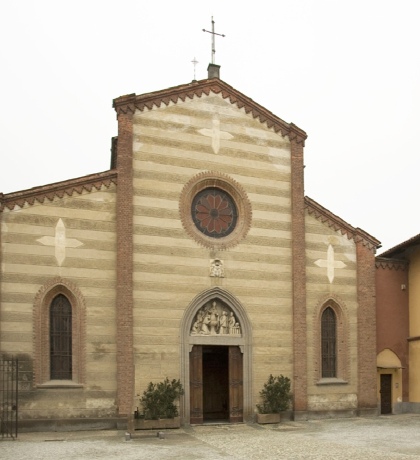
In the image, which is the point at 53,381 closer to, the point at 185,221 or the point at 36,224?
the point at 36,224

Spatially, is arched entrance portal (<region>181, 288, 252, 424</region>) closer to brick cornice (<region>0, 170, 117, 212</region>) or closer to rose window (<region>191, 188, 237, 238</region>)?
rose window (<region>191, 188, 237, 238</region>)

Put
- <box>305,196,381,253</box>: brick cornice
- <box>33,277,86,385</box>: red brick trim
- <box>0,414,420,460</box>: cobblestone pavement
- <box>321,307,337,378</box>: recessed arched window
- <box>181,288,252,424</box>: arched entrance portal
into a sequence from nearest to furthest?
1. <box>0,414,420,460</box>: cobblestone pavement
2. <box>33,277,86,385</box>: red brick trim
3. <box>181,288,252,424</box>: arched entrance portal
4. <box>321,307,337,378</box>: recessed arched window
5. <box>305,196,381,253</box>: brick cornice

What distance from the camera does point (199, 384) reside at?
20.4 meters

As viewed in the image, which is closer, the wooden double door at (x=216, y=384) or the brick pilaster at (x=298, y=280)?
the wooden double door at (x=216, y=384)

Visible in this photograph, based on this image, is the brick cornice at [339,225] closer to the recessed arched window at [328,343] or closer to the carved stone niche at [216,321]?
the recessed arched window at [328,343]

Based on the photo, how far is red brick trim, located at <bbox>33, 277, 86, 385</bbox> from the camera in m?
18.5

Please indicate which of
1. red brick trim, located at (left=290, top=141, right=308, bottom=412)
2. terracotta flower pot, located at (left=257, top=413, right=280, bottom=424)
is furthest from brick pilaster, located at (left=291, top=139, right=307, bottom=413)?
terracotta flower pot, located at (left=257, top=413, right=280, bottom=424)

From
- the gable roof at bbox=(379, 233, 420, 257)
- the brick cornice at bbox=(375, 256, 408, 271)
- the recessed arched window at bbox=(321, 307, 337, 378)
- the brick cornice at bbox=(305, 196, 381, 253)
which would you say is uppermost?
the brick cornice at bbox=(305, 196, 381, 253)

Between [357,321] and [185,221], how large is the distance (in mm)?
7159

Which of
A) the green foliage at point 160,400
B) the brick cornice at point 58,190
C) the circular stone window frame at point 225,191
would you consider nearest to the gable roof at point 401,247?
the circular stone window frame at point 225,191

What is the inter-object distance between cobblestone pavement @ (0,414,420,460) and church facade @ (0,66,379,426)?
53.3 inches

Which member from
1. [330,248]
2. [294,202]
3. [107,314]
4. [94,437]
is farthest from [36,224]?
[330,248]

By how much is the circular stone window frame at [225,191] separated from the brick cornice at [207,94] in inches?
103

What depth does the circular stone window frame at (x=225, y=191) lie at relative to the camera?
821 inches
